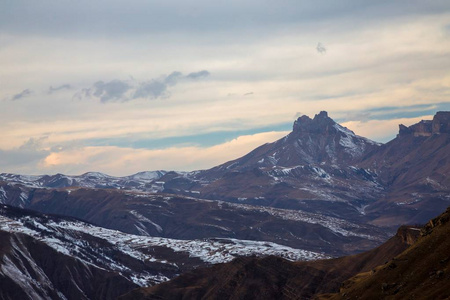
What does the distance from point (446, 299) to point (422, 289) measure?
18.4 metres

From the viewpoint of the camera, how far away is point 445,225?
656 feet

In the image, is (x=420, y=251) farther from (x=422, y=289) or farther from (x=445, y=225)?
(x=422, y=289)

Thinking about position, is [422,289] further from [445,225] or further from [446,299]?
[445,225]

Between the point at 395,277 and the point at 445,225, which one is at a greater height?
the point at 445,225

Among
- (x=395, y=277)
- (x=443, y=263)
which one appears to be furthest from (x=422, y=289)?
(x=395, y=277)

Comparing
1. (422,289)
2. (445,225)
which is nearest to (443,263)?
(422,289)

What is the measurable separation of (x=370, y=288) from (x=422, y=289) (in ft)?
107

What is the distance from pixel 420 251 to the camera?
194250 millimetres

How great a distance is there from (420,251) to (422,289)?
2800 cm

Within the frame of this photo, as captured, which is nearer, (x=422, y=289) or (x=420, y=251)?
(x=422, y=289)

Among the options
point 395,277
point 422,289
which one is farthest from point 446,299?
point 395,277

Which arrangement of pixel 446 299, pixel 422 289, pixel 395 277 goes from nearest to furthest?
pixel 446 299
pixel 422 289
pixel 395 277

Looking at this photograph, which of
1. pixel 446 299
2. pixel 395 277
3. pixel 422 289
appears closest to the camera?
pixel 446 299

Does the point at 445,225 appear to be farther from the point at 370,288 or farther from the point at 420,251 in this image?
the point at 370,288
